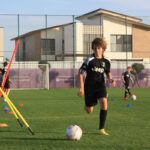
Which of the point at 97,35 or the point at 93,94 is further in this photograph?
the point at 97,35

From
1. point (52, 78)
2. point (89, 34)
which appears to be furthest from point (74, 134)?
point (89, 34)

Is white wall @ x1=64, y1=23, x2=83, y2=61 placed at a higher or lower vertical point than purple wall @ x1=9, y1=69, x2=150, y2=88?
higher

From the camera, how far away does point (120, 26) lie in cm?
4678

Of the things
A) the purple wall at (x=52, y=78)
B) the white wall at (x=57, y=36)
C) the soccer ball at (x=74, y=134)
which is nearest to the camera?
the soccer ball at (x=74, y=134)

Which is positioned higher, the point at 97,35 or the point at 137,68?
the point at 97,35

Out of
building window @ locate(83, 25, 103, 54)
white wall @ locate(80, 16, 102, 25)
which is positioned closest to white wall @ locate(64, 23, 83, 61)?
building window @ locate(83, 25, 103, 54)

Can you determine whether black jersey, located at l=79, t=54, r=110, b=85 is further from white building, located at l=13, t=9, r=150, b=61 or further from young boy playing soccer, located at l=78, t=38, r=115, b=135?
white building, located at l=13, t=9, r=150, b=61

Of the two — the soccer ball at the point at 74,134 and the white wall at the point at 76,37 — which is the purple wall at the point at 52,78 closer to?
the white wall at the point at 76,37

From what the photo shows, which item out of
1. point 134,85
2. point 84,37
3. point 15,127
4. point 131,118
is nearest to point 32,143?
point 15,127

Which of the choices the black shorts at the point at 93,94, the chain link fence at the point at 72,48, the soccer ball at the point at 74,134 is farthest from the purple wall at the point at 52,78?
the soccer ball at the point at 74,134

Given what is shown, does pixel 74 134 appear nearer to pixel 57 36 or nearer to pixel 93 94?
pixel 93 94

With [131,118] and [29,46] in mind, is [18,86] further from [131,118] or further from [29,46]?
[131,118]

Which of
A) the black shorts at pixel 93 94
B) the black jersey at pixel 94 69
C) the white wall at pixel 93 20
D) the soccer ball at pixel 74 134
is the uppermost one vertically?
the white wall at pixel 93 20

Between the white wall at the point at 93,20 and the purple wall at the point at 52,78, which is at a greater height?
the white wall at the point at 93,20
